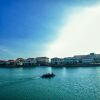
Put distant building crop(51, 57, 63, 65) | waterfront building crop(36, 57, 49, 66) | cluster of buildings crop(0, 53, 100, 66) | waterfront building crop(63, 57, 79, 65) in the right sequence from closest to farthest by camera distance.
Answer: cluster of buildings crop(0, 53, 100, 66) < waterfront building crop(63, 57, 79, 65) < distant building crop(51, 57, 63, 65) < waterfront building crop(36, 57, 49, 66)

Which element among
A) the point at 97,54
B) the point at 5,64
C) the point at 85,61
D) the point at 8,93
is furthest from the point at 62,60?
the point at 8,93

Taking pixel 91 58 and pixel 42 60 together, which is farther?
pixel 42 60

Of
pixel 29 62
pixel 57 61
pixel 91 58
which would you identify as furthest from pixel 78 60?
pixel 29 62

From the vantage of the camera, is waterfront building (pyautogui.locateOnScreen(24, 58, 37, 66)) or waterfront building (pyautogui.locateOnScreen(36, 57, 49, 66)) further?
waterfront building (pyautogui.locateOnScreen(36, 57, 49, 66))

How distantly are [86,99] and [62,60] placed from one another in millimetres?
87185

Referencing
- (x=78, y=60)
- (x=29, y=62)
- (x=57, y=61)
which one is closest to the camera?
(x=78, y=60)

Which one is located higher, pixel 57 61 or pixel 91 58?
pixel 91 58

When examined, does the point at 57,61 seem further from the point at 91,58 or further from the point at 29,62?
the point at 91,58

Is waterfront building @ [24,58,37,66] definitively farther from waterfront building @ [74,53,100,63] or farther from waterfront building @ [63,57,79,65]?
waterfront building @ [74,53,100,63]

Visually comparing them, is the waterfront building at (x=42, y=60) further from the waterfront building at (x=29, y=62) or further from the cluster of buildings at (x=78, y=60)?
the cluster of buildings at (x=78, y=60)

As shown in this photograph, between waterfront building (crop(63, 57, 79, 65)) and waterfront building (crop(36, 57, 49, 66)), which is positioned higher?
waterfront building (crop(36, 57, 49, 66))

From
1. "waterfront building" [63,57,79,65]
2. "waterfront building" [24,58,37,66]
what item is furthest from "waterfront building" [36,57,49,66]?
"waterfront building" [63,57,79,65]

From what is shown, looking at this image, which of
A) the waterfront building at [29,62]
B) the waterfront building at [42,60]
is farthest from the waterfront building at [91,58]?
the waterfront building at [29,62]

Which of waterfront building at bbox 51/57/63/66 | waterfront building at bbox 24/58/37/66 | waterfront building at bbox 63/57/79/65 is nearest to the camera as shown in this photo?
A: waterfront building at bbox 63/57/79/65
